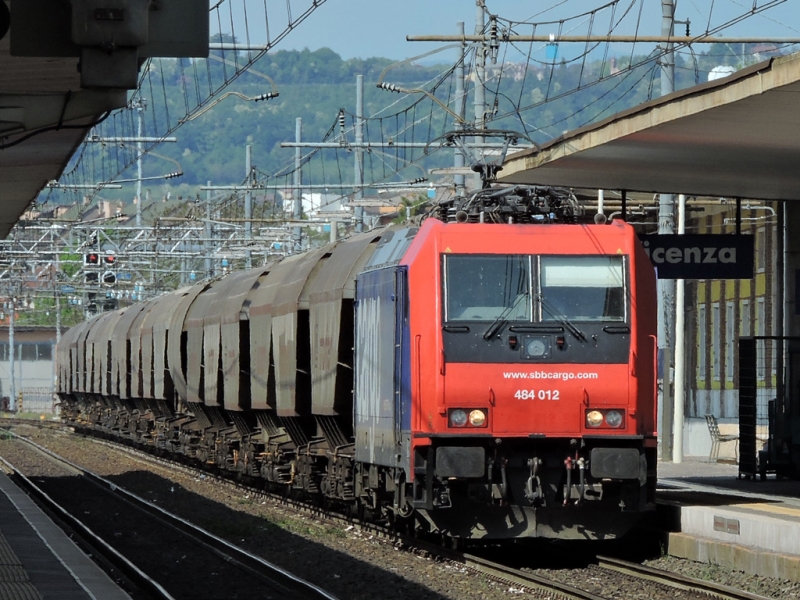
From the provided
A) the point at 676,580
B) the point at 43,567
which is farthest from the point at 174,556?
the point at 676,580

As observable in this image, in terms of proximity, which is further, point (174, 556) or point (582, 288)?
point (174, 556)

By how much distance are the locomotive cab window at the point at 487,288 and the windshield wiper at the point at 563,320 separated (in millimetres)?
133

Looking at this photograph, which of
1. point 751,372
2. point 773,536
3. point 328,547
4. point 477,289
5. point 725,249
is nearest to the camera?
point 773,536

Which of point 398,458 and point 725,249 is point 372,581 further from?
point 725,249

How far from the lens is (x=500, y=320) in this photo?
13328 millimetres

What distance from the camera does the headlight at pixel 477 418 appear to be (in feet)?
42.7

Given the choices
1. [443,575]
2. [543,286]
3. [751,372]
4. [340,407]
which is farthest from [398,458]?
[751,372]

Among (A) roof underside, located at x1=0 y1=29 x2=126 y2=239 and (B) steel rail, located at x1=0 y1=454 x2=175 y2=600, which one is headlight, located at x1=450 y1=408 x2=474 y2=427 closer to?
(B) steel rail, located at x1=0 y1=454 x2=175 y2=600

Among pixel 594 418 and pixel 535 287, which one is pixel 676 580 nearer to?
pixel 594 418

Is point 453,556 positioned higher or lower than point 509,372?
lower

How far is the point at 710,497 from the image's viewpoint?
16156mm

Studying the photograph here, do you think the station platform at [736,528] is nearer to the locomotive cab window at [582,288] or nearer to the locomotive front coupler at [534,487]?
the locomotive front coupler at [534,487]

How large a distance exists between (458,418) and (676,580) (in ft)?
8.04

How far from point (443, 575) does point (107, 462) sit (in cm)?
2307
